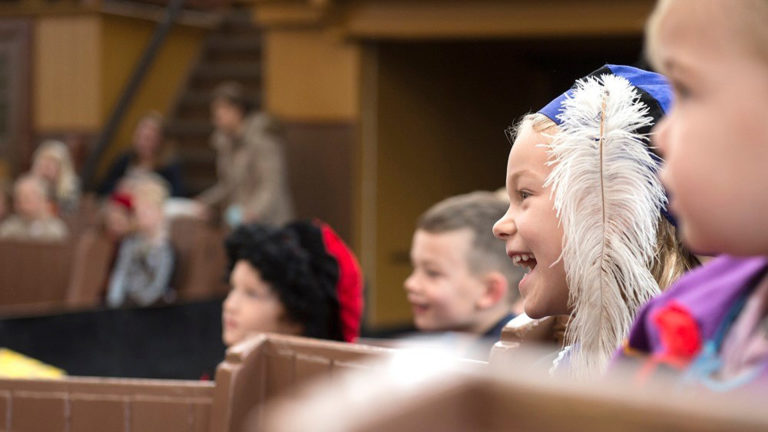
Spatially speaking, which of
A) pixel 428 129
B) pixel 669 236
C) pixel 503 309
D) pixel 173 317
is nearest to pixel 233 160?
pixel 428 129

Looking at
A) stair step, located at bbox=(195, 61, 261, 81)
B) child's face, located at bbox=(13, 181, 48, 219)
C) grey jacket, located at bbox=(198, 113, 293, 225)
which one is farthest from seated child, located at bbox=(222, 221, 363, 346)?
stair step, located at bbox=(195, 61, 261, 81)

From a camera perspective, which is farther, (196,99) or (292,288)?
(196,99)

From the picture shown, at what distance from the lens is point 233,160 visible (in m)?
8.73

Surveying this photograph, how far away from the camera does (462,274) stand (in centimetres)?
336

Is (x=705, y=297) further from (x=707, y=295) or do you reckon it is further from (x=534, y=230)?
(x=534, y=230)

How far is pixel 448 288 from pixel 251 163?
5405 mm

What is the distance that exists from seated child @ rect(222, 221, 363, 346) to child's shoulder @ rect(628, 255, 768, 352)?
70.6 inches

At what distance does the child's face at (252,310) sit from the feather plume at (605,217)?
1.35 m

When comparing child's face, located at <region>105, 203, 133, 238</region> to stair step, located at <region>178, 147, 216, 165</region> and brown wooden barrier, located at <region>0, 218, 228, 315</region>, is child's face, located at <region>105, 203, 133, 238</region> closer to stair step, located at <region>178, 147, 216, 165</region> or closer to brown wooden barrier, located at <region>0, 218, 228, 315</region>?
brown wooden barrier, located at <region>0, 218, 228, 315</region>

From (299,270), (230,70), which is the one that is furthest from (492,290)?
(230,70)

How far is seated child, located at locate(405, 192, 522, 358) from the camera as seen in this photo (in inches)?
132

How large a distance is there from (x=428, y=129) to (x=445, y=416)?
849 cm

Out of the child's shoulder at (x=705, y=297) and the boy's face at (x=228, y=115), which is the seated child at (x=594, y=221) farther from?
the boy's face at (x=228, y=115)

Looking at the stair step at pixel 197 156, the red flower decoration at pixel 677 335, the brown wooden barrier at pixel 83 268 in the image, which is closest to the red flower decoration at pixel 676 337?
the red flower decoration at pixel 677 335
